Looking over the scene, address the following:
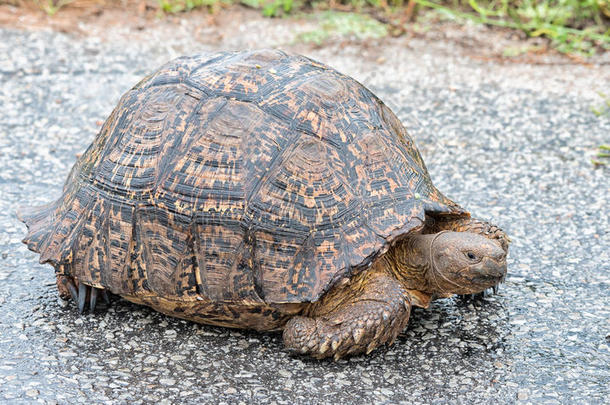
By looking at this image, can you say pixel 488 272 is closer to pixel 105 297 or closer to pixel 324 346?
pixel 324 346

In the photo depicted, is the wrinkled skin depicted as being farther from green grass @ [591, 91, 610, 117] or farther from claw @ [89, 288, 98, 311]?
green grass @ [591, 91, 610, 117]

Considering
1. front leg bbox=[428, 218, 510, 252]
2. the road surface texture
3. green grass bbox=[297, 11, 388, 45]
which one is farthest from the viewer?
green grass bbox=[297, 11, 388, 45]

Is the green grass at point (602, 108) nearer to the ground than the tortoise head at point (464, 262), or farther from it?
farther from it

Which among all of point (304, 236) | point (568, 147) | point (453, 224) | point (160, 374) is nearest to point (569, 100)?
point (568, 147)

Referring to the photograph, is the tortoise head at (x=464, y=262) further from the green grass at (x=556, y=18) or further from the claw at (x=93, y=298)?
the green grass at (x=556, y=18)

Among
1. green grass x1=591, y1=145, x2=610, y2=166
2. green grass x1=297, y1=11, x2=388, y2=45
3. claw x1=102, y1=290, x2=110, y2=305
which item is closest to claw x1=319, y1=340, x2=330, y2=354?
claw x1=102, y1=290, x2=110, y2=305

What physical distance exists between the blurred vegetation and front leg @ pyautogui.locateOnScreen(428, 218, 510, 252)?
3805 millimetres

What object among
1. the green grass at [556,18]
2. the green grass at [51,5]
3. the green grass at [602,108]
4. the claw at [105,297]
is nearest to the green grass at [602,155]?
the green grass at [602,108]

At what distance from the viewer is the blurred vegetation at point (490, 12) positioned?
7.00 meters

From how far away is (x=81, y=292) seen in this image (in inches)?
139

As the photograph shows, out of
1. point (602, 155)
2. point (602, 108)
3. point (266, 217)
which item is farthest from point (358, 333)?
point (602, 108)

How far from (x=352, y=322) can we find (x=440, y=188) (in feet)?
6.69

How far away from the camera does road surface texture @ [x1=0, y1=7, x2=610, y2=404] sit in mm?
3059

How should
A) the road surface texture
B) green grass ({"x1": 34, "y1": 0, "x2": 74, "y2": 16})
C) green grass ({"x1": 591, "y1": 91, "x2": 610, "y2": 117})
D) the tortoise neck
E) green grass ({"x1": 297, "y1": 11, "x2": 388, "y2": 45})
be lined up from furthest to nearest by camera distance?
1. green grass ({"x1": 34, "y1": 0, "x2": 74, "y2": 16})
2. green grass ({"x1": 297, "y1": 11, "x2": 388, "y2": 45})
3. green grass ({"x1": 591, "y1": 91, "x2": 610, "y2": 117})
4. the tortoise neck
5. the road surface texture
